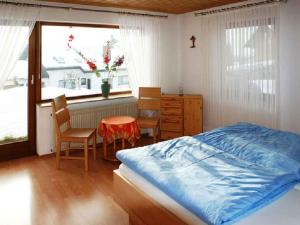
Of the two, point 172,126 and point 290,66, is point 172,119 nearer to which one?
point 172,126

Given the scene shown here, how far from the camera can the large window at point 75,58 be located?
436 cm

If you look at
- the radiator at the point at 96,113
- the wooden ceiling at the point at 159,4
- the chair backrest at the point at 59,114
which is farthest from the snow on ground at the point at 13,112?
the wooden ceiling at the point at 159,4

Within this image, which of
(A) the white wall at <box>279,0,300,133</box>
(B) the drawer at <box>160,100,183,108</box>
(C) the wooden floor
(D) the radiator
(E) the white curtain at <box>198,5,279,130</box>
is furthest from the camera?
(B) the drawer at <box>160,100,183,108</box>

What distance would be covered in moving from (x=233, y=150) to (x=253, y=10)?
2.25 m

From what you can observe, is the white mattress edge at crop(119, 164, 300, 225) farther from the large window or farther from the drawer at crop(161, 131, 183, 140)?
the large window

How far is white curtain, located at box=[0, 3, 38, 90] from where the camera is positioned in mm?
3691

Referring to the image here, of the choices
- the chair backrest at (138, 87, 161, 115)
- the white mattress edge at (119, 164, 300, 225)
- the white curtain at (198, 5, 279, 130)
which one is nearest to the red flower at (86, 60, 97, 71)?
the chair backrest at (138, 87, 161, 115)

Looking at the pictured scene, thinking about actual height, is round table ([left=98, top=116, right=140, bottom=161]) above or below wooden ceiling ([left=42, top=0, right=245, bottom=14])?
below

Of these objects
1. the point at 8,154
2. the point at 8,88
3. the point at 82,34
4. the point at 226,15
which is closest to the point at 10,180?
the point at 8,154

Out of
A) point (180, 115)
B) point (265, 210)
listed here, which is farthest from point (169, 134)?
point (265, 210)

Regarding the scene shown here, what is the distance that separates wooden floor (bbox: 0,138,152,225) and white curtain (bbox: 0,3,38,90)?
1165mm

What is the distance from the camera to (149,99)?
4.88 m

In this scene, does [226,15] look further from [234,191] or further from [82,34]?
[234,191]

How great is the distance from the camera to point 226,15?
4.39m
